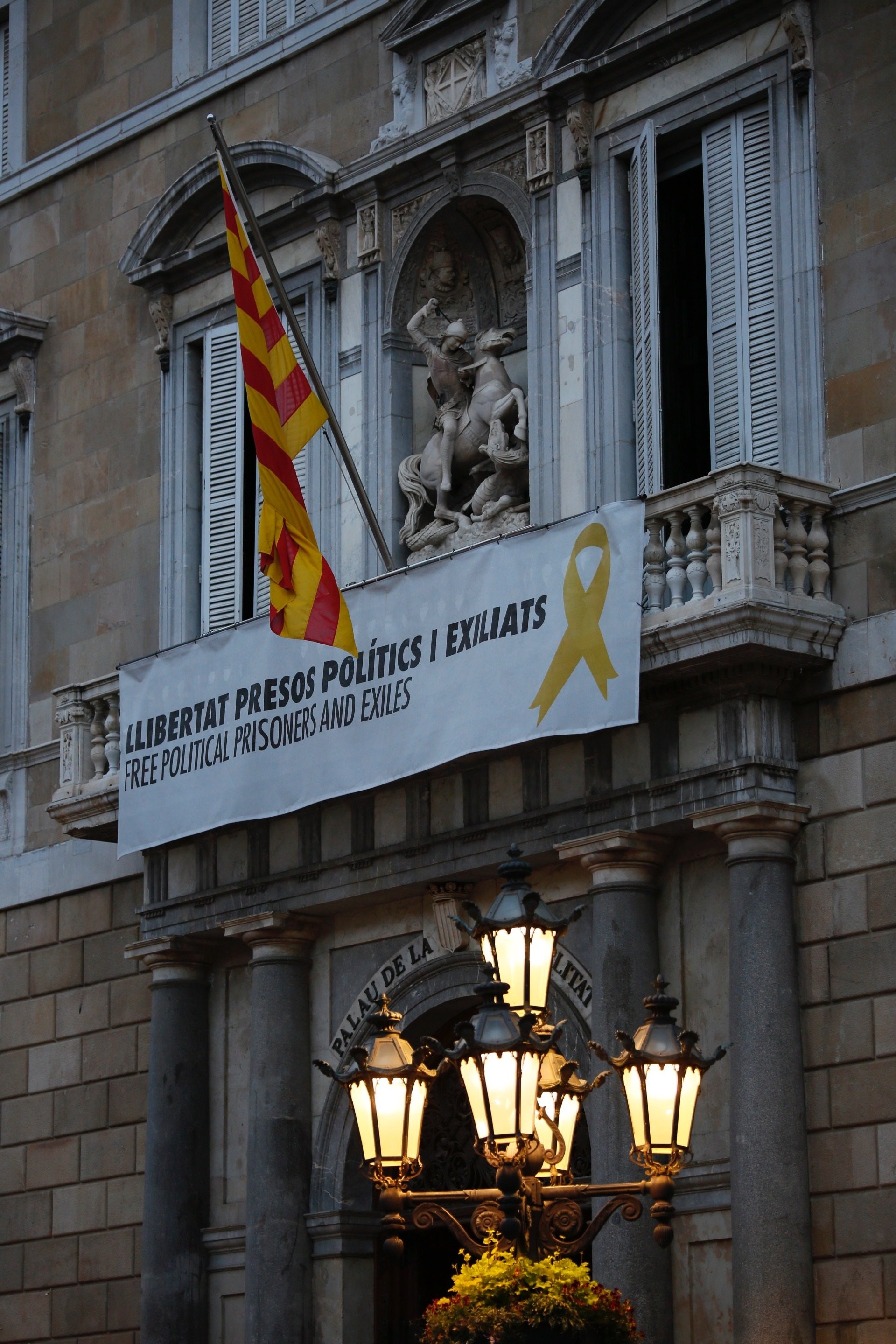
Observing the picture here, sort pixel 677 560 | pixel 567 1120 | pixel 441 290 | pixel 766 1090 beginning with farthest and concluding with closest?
pixel 441 290 → pixel 677 560 → pixel 766 1090 → pixel 567 1120

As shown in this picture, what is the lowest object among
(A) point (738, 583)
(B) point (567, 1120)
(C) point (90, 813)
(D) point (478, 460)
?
(B) point (567, 1120)

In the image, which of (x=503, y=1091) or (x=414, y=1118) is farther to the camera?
(x=414, y=1118)

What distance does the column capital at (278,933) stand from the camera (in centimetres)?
2130

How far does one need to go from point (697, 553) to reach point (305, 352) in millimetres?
4113

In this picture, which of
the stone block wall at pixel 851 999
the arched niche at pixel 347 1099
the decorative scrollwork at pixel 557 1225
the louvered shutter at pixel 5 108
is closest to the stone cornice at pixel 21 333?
the louvered shutter at pixel 5 108

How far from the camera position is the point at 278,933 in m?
21.4

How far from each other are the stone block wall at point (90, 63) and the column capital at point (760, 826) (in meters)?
11.0

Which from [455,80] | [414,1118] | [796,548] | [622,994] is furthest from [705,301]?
[414,1118]

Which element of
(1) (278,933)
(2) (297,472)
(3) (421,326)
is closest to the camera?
(1) (278,933)

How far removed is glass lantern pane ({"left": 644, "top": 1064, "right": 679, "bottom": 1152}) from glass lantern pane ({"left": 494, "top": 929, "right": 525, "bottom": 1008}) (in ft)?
2.71

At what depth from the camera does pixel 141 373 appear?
972 inches

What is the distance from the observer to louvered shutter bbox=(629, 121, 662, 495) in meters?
19.8

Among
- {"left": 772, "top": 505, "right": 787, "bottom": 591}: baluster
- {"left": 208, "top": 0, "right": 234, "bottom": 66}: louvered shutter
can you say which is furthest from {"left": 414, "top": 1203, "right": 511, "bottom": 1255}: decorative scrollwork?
{"left": 208, "top": 0, "right": 234, "bottom": 66}: louvered shutter

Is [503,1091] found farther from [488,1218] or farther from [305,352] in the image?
[305,352]
